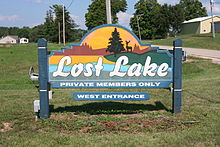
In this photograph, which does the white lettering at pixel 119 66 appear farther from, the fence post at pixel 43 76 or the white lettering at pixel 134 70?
the fence post at pixel 43 76

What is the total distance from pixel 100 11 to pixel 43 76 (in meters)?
74.3

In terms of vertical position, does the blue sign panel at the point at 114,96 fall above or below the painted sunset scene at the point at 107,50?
below

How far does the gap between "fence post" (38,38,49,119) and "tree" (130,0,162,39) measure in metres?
71.5

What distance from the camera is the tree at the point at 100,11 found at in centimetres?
7371

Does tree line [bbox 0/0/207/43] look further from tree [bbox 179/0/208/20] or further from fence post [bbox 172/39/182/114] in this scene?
fence post [bbox 172/39/182/114]

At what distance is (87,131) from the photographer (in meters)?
5.62

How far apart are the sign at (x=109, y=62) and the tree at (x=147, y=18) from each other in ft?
233

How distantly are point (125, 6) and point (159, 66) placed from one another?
7574cm

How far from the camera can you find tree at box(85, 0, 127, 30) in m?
73.7

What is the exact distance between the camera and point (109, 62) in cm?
650

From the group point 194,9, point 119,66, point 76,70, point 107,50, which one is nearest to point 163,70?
point 119,66

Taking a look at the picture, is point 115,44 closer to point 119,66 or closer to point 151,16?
point 119,66

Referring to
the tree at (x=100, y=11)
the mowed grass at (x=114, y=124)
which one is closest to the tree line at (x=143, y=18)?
the tree at (x=100, y=11)

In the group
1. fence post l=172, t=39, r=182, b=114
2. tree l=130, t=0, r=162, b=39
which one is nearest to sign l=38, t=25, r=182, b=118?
fence post l=172, t=39, r=182, b=114
